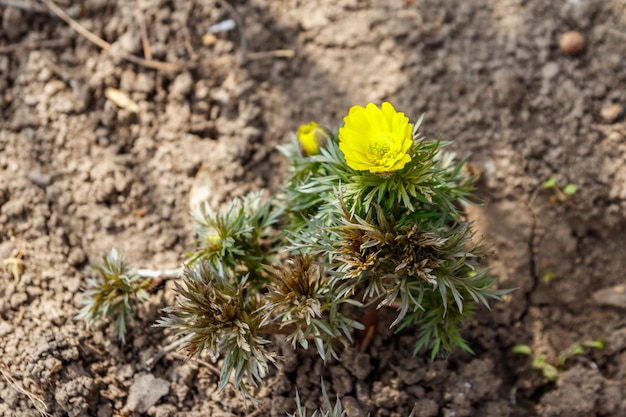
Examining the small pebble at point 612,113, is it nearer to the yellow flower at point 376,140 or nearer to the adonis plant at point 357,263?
the adonis plant at point 357,263

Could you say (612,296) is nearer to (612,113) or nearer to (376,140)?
(612,113)

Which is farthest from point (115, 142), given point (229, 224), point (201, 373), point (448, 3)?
point (448, 3)

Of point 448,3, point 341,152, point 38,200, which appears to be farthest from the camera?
point 448,3

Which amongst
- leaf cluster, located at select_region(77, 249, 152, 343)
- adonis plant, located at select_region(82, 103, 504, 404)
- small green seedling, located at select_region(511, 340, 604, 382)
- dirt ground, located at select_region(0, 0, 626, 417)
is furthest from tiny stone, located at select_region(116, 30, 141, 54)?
small green seedling, located at select_region(511, 340, 604, 382)

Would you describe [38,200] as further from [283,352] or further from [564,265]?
[564,265]

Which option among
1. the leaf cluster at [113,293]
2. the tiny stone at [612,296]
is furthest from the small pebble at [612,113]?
the leaf cluster at [113,293]

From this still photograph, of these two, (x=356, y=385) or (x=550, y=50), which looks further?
(x=550, y=50)
